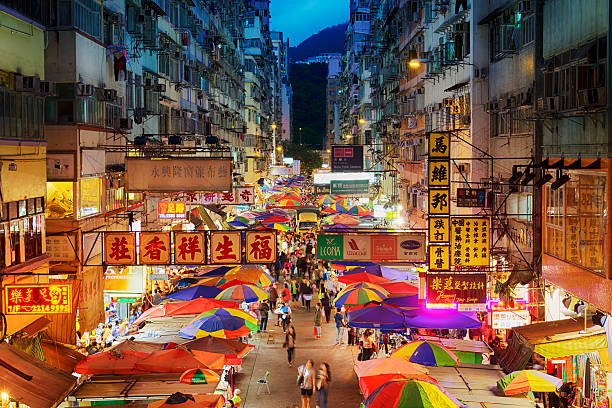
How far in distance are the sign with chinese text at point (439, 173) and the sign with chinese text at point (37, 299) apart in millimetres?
9164

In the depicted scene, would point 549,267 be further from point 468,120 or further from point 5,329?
point 5,329

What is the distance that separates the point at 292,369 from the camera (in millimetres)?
21266

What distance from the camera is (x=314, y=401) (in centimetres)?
1812

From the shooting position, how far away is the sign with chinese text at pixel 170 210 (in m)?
30.8

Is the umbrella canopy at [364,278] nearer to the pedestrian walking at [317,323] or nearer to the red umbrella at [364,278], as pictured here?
the red umbrella at [364,278]

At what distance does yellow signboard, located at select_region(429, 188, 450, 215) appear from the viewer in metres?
17.3

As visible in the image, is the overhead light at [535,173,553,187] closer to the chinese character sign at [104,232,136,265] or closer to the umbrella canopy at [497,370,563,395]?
the umbrella canopy at [497,370,563,395]

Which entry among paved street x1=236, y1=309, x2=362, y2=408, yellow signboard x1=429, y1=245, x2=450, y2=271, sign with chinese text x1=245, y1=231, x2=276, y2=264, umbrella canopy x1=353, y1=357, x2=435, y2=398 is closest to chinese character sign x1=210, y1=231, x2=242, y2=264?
sign with chinese text x1=245, y1=231, x2=276, y2=264

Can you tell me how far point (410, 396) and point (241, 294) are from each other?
11743mm

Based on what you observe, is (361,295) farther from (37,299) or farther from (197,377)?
(37,299)

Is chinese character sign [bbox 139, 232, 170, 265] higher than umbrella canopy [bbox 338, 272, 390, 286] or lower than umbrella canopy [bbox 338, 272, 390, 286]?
higher

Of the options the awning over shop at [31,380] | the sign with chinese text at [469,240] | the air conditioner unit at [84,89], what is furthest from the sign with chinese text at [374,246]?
the air conditioner unit at [84,89]

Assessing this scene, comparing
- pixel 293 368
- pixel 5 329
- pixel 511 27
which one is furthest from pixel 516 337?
pixel 5 329

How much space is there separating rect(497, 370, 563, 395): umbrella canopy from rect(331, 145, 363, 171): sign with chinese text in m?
23.1
